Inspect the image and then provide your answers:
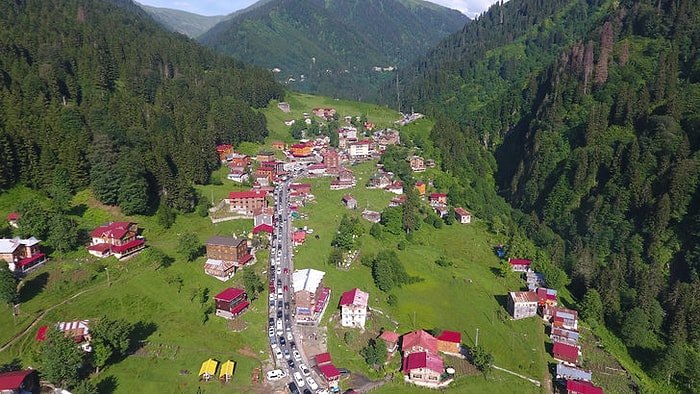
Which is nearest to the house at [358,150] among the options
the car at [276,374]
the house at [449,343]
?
the house at [449,343]

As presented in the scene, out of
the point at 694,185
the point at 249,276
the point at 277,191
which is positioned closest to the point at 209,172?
the point at 277,191

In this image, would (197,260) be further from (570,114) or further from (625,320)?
(570,114)

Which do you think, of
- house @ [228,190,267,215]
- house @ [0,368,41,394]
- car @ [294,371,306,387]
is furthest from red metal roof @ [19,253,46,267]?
car @ [294,371,306,387]

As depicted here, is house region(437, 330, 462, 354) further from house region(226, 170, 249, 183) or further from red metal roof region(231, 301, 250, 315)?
house region(226, 170, 249, 183)

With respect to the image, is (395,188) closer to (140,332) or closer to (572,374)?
(572,374)

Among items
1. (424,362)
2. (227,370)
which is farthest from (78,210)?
(424,362)

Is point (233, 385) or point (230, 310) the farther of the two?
point (230, 310)

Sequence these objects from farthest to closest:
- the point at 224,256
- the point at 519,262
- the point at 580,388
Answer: the point at 519,262 < the point at 224,256 < the point at 580,388
